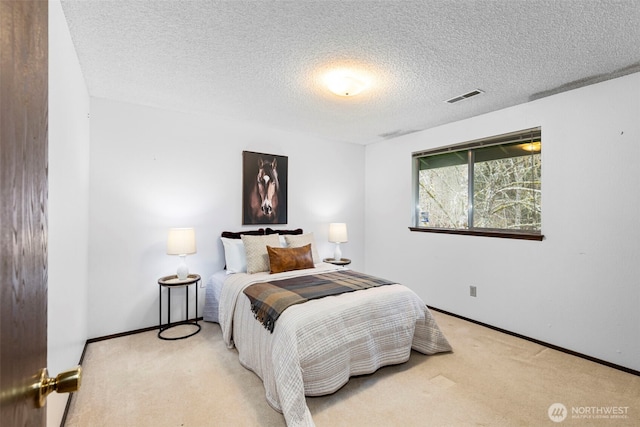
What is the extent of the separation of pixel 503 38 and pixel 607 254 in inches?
78.9

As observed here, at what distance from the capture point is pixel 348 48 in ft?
6.86

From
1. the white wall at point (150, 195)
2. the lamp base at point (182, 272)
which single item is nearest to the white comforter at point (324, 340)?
the lamp base at point (182, 272)

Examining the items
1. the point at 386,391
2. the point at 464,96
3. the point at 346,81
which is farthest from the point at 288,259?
the point at 464,96

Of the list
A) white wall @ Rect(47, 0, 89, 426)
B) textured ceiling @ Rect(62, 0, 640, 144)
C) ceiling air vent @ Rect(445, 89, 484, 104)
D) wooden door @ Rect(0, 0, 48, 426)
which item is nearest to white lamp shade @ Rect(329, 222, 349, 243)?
textured ceiling @ Rect(62, 0, 640, 144)

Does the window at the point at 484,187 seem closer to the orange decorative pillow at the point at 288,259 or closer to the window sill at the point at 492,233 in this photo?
the window sill at the point at 492,233

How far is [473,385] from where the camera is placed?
2.19 meters

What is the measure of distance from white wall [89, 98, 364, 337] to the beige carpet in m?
0.59

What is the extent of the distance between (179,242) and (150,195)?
66 centimetres

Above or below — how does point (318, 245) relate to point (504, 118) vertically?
below

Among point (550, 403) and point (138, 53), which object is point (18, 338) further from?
point (550, 403)

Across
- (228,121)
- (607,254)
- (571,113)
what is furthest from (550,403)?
(228,121)

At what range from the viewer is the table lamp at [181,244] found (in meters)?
3.04

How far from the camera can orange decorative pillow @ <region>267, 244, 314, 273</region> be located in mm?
3223

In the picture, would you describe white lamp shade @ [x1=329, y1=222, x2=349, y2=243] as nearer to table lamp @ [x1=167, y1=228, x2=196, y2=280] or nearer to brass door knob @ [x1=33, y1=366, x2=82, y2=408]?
table lamp @ [x1=167, y1=228, x2=196, y2=280]
